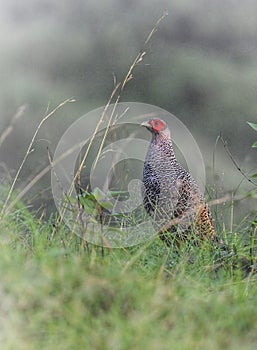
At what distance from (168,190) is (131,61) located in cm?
150

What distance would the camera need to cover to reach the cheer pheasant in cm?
350

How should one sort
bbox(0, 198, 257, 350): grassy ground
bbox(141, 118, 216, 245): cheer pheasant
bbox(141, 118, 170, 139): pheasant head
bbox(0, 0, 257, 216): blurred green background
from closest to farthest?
bbox(0, 198, 257, 350): grassy ground → bbox(141, 118, 216, 245): cheer pheasant → bbox(141, 118, 170, 139): pheasant head → bbox(0, 0, 257, 216): blurred green background

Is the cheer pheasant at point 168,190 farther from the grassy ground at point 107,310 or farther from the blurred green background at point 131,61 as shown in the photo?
the grassy ground at point 107,310

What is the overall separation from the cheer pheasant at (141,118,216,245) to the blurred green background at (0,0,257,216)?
87 cm

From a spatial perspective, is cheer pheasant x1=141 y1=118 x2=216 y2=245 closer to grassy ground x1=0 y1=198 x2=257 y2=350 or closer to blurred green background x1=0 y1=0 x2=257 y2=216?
blurred green background x1=0 y1=0 x2=257 y2=216

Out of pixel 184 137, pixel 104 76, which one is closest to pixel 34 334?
pixel 184 137

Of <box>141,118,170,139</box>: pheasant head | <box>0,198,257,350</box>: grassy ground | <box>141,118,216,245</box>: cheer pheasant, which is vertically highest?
<box>0,198,257,350</box>: grassy ground

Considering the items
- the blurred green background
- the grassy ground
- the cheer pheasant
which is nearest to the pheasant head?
the cheer pheasant

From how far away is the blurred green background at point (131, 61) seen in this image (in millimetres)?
4652

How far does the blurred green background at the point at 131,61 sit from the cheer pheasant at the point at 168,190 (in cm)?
87

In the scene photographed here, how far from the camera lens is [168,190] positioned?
359cm

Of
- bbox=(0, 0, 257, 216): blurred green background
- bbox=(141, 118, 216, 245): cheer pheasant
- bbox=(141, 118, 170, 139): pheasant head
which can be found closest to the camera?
bbox=(141, 118, 216, 245): cheer pheasant

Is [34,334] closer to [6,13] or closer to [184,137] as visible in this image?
[184,137]

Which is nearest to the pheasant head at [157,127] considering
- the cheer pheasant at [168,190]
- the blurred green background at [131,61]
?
the cheer pheasant at [168,190]
